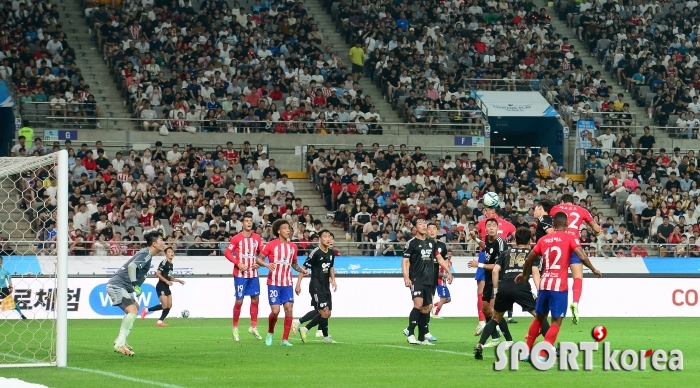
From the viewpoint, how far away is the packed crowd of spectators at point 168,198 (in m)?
29.2

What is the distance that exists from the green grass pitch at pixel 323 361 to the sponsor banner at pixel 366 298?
359 cm

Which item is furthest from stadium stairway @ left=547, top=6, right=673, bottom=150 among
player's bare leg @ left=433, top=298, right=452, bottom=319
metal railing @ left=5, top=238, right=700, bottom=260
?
player's bare leg @ left=433, top=298, right=452, bottom=319

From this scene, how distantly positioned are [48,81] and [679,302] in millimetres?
20910

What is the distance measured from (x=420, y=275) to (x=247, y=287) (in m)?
3.92

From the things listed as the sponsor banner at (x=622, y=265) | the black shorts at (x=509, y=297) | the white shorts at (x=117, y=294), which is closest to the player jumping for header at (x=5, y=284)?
the white shorts at (x=117, y=294)

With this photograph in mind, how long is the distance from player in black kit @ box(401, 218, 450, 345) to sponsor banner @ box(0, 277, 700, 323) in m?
9.60

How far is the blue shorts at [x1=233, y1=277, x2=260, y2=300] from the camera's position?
65.7 feet

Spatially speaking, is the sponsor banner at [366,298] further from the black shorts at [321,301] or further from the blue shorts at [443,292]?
the black shorts at [321,301]

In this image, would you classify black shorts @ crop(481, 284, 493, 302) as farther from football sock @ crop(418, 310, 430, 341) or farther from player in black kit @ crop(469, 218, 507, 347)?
football sock @ crop(418, 310, 430, 341)

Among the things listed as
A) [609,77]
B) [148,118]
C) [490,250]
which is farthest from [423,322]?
[609,77]

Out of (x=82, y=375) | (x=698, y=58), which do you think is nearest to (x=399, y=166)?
(x=698, y=58)

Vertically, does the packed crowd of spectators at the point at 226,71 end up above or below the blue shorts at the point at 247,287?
above

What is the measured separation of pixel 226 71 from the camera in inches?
1517

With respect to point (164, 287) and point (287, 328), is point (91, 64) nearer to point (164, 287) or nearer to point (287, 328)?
point (164, 287)
